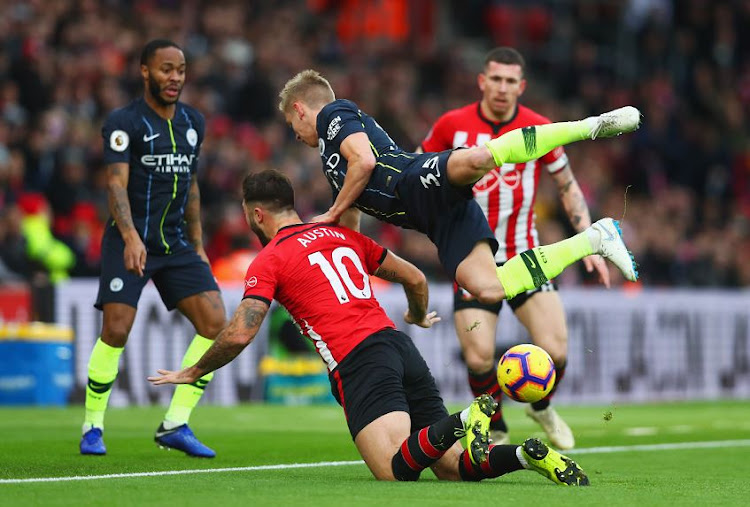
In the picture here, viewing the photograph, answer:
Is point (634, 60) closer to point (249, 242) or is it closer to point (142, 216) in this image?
point (249, 242)

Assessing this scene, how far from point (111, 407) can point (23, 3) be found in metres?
6.39

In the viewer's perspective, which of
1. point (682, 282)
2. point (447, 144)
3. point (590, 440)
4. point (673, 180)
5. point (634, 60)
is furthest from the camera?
point (634, 60)

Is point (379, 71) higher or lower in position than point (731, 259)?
higher

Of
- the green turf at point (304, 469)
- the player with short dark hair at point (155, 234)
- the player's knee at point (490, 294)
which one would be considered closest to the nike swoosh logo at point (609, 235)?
the player's knee at point (490, 294)

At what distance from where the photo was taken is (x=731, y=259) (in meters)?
22.9

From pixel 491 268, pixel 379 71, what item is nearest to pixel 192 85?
pixel 379 71

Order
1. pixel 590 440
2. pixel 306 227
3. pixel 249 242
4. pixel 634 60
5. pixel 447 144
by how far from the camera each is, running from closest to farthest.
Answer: pixel 306 227 → pixel 447 144 → pixel 590 440 → pixel 249 242 → pixel 634 60

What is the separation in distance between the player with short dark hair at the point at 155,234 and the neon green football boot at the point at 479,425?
2761 millimetres

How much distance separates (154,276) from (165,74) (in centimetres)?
143

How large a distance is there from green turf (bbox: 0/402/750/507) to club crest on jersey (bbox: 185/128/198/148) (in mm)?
2204

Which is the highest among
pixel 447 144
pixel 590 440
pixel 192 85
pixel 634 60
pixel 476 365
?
pixel 634 60

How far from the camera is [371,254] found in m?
7.68

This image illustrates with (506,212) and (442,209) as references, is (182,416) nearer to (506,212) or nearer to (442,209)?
(442,209)

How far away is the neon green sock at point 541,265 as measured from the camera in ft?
25.9
